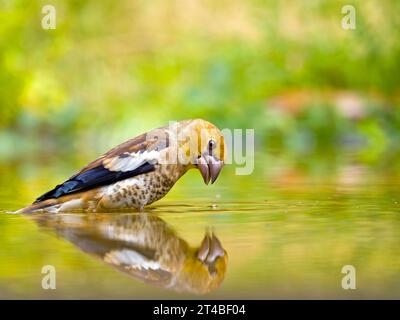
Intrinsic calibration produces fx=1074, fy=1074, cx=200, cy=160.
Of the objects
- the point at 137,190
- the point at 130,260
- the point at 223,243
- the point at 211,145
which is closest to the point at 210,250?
the point at 223,243

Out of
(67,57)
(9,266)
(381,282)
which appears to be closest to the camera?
(381,282)

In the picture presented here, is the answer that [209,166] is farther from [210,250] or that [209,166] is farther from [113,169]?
[210,250]

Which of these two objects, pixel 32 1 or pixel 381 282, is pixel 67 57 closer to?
pixel 32 1

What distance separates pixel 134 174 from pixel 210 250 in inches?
66.1

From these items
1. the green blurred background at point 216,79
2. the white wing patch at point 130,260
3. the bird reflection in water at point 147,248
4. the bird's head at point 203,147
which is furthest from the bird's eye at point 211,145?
the green blurred background at point 216,79

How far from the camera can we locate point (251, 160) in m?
10.5

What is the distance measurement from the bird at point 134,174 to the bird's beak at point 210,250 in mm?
1258

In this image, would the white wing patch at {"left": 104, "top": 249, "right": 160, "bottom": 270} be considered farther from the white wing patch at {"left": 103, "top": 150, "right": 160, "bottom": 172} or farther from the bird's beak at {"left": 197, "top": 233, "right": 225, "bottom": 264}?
the white wing patch at {"left": 103, "top": 150, "right": 160, "bottom": 172}

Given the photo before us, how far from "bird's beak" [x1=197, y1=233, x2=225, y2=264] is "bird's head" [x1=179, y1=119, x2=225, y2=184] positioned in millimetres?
1367

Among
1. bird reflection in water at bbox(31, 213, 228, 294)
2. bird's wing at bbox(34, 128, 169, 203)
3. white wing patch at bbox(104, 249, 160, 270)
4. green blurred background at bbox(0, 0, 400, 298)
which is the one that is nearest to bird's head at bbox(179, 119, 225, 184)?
bird's wing at bbox(34, 128, 169, 203)

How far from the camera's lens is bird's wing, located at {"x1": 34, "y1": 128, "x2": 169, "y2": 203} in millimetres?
6266

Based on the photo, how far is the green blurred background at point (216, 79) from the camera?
1325cm

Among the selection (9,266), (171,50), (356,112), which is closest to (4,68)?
(171,50)
